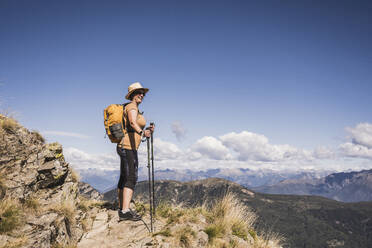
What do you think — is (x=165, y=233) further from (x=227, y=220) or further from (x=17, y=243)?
(x=17, y=243)

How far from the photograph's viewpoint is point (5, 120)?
792 centimetres

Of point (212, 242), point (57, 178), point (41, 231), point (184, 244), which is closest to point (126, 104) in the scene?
point (57, 178)

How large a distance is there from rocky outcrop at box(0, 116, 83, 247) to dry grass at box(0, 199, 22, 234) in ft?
0.10

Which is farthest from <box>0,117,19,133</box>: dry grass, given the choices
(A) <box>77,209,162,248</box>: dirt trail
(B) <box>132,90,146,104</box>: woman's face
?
(B) <box>132,90,146,104</box>: woman's face

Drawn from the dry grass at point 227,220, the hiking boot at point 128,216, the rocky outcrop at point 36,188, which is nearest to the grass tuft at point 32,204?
the rocky outcrop at point 36,188

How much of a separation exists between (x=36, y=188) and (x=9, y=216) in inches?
79.1

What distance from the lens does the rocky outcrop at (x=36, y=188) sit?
17.7ft

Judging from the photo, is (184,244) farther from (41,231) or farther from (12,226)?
(12,226)

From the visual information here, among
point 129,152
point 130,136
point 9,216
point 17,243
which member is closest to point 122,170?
point 129,152

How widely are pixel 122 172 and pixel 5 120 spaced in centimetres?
454

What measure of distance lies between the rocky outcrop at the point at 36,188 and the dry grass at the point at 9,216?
0.03 metres

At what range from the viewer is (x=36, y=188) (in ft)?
23.5

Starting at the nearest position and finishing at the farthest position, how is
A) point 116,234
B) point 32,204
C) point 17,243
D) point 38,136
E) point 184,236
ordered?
point 17,243 → point 32,204 → point 184,236 → point 116,234 → point 38,136

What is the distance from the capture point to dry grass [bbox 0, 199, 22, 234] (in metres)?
4.98
